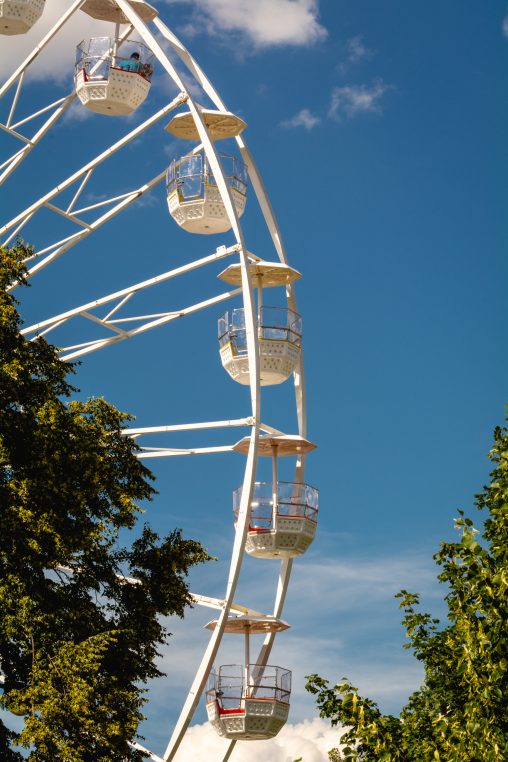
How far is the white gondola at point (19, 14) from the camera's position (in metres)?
30.2

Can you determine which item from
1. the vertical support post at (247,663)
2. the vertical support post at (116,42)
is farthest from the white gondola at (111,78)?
the vertical support post at (247,663)

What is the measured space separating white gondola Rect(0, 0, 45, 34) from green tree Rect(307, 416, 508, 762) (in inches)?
706

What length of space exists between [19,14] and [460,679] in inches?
772

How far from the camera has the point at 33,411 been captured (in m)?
25.0

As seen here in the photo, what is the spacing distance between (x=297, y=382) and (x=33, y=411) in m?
9.84

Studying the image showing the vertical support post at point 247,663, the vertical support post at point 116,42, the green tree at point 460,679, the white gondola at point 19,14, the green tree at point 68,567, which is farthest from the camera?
the vertical support post at point 116,42

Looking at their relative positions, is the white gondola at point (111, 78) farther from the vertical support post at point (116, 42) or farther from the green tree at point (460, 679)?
the green tree at point (460, 679)

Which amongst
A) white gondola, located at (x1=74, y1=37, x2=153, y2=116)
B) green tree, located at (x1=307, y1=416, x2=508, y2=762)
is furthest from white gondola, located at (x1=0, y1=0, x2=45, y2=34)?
green tree, located at (x1=307, y1=416, x2=508, y2=762)

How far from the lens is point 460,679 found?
16.6 meters

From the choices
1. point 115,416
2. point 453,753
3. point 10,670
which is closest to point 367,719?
point 453,753

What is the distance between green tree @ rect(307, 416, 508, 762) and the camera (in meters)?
14.1

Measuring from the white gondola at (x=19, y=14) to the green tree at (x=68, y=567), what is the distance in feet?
21.5

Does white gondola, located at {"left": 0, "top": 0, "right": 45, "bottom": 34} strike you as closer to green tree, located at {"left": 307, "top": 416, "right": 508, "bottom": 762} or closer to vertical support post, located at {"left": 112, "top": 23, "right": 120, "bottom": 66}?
vertical support post, located at {"left": 112, "top": 23, "right": 120, "bottom": 66}

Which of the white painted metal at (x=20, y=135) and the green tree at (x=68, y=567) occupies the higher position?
the white painted metal at (x=20, y=135)
